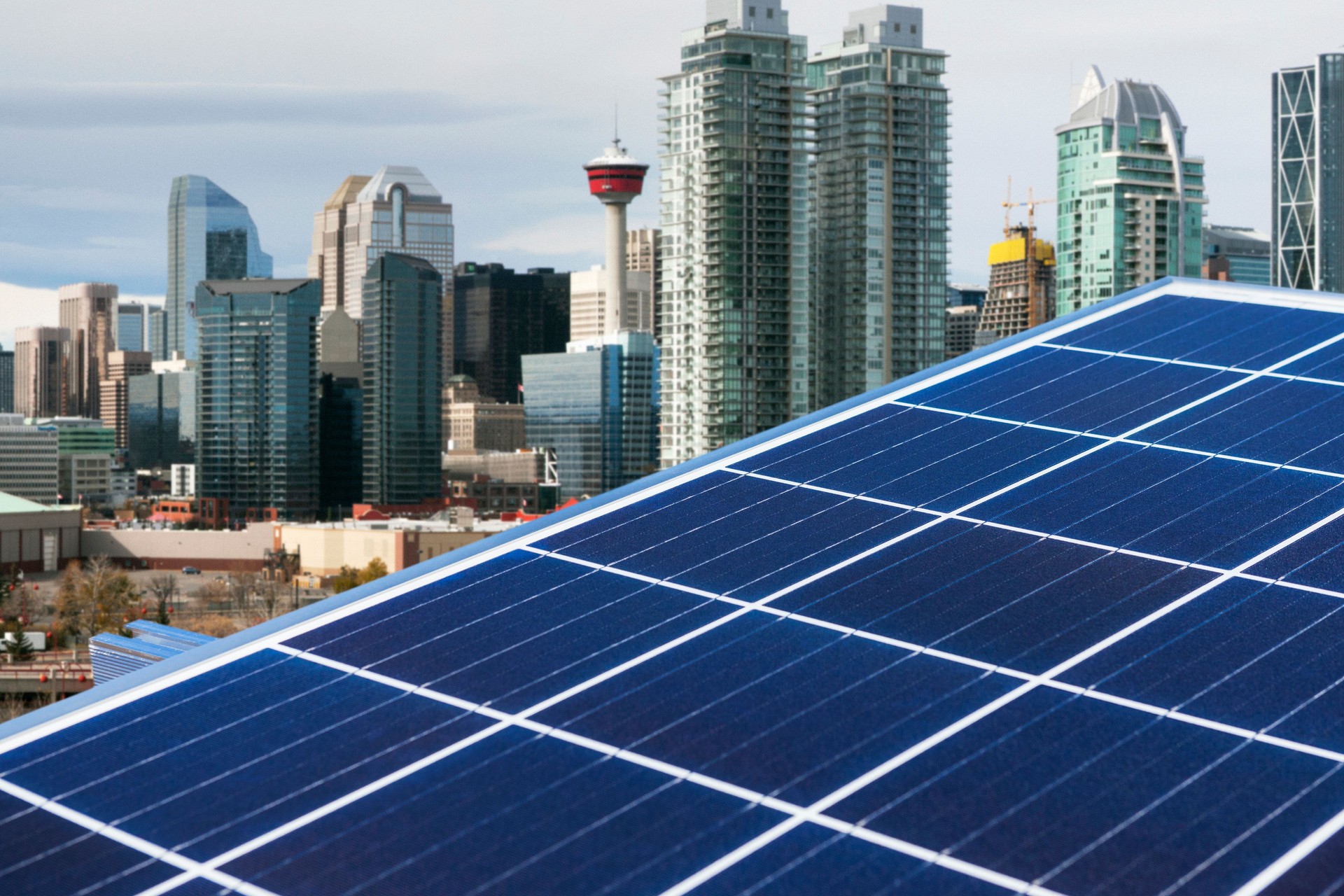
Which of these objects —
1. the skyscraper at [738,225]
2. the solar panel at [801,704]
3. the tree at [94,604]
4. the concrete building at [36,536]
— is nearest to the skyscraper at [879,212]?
the skyscraper at [738,225]

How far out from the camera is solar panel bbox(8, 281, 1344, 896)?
9875mm

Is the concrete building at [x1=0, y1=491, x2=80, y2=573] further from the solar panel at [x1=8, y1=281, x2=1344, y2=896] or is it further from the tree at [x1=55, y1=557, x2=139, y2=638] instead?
the solar panel at [x1=8, y1=281, x2=1344, y2=896]

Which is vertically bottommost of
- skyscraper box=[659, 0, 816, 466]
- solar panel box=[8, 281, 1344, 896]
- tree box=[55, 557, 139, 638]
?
tree box=[55, 557, 139, 638]

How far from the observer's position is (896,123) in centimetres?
16925

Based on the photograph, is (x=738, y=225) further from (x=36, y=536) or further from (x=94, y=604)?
(x=94, y=604)

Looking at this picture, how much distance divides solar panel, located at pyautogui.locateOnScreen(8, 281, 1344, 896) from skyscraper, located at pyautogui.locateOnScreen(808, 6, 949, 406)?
150823 millimetres

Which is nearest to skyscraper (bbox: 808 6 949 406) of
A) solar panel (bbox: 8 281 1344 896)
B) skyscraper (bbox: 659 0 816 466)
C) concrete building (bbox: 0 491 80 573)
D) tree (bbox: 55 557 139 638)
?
skyscraper (bbox: 659 0 816 466)

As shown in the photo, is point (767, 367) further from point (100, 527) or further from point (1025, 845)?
point (1025, 845)

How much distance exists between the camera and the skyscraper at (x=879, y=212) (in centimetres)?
16762

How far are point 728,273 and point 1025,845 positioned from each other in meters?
152

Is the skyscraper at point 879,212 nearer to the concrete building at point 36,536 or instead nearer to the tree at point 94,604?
the concrete building at point 36,536

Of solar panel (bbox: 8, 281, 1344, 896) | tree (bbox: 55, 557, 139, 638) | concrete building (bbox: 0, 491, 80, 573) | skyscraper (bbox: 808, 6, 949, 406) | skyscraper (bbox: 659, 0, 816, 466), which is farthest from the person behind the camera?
skyscraper (bbox: 808, 6, 949, 406)

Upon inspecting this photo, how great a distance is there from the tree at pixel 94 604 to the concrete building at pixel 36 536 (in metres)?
29.9

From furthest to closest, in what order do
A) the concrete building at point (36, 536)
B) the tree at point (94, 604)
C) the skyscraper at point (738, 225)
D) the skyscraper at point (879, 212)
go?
the skyscraper at point (879, 212) → the skyscraper at point (738, 225) → the concrete building at point (36, 536) → the tree at point (94, 604)
